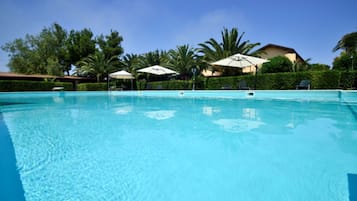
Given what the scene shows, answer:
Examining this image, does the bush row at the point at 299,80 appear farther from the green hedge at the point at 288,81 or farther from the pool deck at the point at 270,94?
the pool deck at the point at 270,94

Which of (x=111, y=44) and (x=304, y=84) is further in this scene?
(x=111, y=44)

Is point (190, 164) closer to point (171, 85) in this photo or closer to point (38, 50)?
point (171, 85)

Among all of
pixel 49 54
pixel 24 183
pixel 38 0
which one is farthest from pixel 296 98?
pixel 49 54

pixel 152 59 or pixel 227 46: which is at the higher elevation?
pixel 227 46

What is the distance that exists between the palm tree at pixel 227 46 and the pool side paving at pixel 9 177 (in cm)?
1920

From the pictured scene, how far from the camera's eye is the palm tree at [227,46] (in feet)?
64.9

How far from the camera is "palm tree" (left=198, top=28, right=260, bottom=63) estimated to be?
1978cm

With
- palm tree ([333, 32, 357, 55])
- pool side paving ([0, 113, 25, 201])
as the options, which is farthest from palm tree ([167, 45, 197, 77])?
pool side paving ([0, 113, 25, 201])

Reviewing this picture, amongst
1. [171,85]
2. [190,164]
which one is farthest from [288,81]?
[190,164]

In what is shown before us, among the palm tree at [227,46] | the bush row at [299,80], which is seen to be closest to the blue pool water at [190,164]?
the bush row at [299,80]

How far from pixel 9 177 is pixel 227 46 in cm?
2047

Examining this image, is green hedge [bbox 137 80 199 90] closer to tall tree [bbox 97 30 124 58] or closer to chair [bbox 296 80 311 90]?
chair [bbox 296 80 311 90]

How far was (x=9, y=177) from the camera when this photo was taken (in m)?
2.25

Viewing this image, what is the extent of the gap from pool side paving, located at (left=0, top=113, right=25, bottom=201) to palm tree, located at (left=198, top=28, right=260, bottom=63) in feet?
63.0
